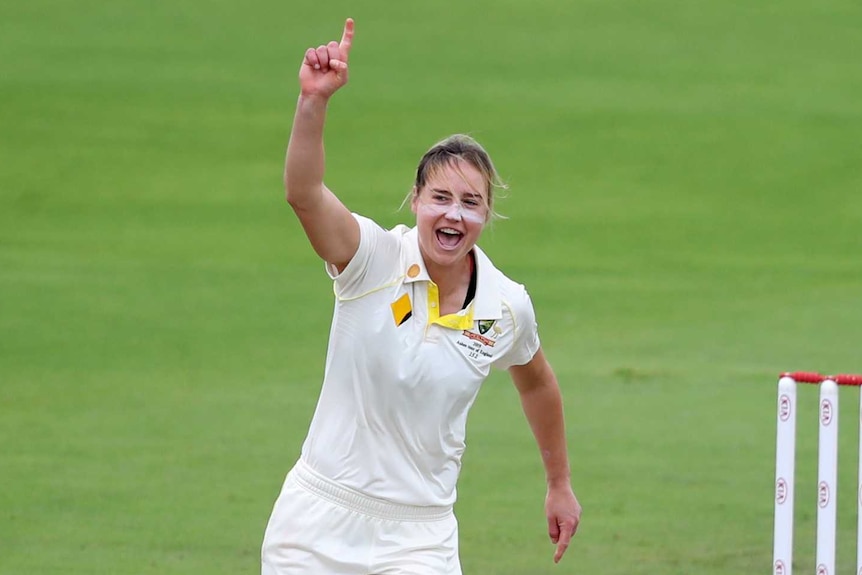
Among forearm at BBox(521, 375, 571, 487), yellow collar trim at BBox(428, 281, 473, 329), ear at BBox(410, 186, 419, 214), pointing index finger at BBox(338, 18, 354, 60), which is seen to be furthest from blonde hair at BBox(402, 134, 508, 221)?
forearm at BBox(521, 375, 571, 487)

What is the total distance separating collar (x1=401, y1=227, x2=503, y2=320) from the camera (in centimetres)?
374

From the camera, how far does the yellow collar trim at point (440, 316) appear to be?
3719 mm

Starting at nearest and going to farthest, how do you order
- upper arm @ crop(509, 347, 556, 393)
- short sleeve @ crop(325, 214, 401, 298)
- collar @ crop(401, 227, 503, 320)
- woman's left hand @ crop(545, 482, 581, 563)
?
short sleeve @ crop(325, 214, 401, 298), collar @ crop(401, 227, 503, 320), upper arm @ crop(509, 347, 556, 393), woman's left hand @ crop(545, 482, 581, 563)

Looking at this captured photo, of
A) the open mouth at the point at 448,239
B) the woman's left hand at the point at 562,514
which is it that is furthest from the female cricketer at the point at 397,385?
the woman's left hand at the point at 562,514

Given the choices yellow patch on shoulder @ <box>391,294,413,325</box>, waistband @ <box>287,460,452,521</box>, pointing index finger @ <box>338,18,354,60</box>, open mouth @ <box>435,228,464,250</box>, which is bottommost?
waistband @ <box>287,460,452,521</box>

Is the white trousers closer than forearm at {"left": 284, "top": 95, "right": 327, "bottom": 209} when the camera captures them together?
No

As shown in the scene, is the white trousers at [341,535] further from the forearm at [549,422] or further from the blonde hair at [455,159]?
the blonde hair at [455,159]

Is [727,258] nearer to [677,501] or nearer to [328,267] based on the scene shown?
[677,501]

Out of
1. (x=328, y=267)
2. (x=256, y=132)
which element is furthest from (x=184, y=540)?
(x=256, y=132)

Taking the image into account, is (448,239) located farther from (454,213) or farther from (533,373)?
(533,373)

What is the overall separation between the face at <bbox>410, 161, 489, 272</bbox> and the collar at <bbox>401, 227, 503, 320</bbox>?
33 millimetres

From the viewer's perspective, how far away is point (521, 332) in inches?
156

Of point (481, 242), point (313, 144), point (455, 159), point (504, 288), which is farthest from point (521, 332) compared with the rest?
point (481, 242)

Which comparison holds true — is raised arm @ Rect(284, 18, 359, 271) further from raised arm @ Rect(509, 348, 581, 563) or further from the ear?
raised arm @ Rect(509, 348, 581, 563)
